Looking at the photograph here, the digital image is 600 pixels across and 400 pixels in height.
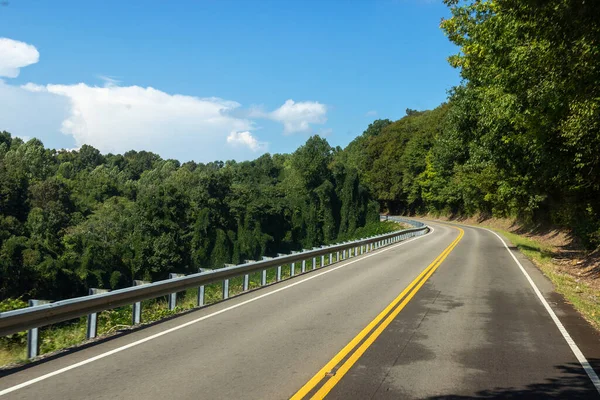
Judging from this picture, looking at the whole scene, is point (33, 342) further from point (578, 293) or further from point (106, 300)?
point (578, 293)

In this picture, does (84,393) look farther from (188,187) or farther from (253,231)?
(188,187)

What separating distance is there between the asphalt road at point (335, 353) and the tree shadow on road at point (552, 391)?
0.01 metres

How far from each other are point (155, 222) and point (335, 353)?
62428 millimetres

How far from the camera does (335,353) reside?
747 centimetres

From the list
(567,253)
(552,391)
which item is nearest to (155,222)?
(567,253)

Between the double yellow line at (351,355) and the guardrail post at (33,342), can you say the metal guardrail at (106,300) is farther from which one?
the double yellow line at (351,355)

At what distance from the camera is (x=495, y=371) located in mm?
6797

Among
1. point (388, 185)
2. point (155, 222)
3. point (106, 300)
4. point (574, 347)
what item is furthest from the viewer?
point (388, 185)

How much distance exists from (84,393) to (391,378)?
3570 millimetres

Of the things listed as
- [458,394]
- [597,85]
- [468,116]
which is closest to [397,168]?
[468,116]

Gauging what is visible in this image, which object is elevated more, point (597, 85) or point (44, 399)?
point (597, 85)

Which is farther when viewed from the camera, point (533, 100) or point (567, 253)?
point (567, 253)

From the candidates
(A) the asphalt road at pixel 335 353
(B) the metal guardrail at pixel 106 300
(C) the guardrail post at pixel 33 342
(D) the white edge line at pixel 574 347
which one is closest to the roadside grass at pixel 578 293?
(A) the asphalt road at pixel 335 353

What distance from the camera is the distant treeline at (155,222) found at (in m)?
49.7
